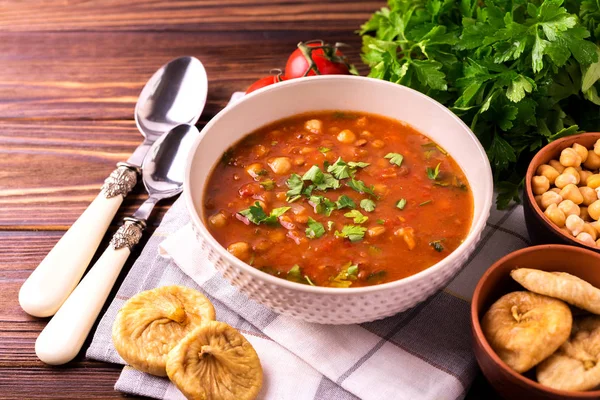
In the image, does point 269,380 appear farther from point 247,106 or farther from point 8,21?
point 8,21

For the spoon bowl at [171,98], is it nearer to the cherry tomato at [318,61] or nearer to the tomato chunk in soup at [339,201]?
the cherry tomato at [318,61]

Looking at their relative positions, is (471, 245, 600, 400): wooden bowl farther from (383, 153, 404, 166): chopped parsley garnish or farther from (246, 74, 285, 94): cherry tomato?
(246, 74, 285, 94): cherry tomato

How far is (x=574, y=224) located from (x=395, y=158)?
31.2 inches

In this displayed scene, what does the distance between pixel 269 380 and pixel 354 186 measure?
2.83ft

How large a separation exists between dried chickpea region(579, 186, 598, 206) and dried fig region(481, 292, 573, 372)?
1.99ft

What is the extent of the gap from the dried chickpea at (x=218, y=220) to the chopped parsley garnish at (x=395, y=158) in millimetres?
781

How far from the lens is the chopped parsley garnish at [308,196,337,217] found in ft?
9.60

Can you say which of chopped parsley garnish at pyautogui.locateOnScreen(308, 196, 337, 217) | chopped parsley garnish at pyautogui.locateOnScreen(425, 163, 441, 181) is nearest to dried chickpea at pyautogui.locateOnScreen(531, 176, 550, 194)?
chopped parsley garnish at pyautogui.locateOnScreen(425, 163, 441, 181)

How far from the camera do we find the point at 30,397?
2764mm

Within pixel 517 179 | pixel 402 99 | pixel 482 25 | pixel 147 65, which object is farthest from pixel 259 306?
pixel 147 65

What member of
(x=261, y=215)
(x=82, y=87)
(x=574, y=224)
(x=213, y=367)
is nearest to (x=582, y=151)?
(x=574, y=224)

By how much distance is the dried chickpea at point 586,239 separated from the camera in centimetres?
279

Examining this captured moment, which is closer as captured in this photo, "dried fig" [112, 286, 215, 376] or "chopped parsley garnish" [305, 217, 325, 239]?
"dried fig" [112, 286, 215, 376]

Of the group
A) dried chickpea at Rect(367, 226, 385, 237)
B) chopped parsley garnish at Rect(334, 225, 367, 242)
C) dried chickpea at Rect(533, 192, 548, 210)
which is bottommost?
dried chickpea at Rect(533, 192, 548, 210)
